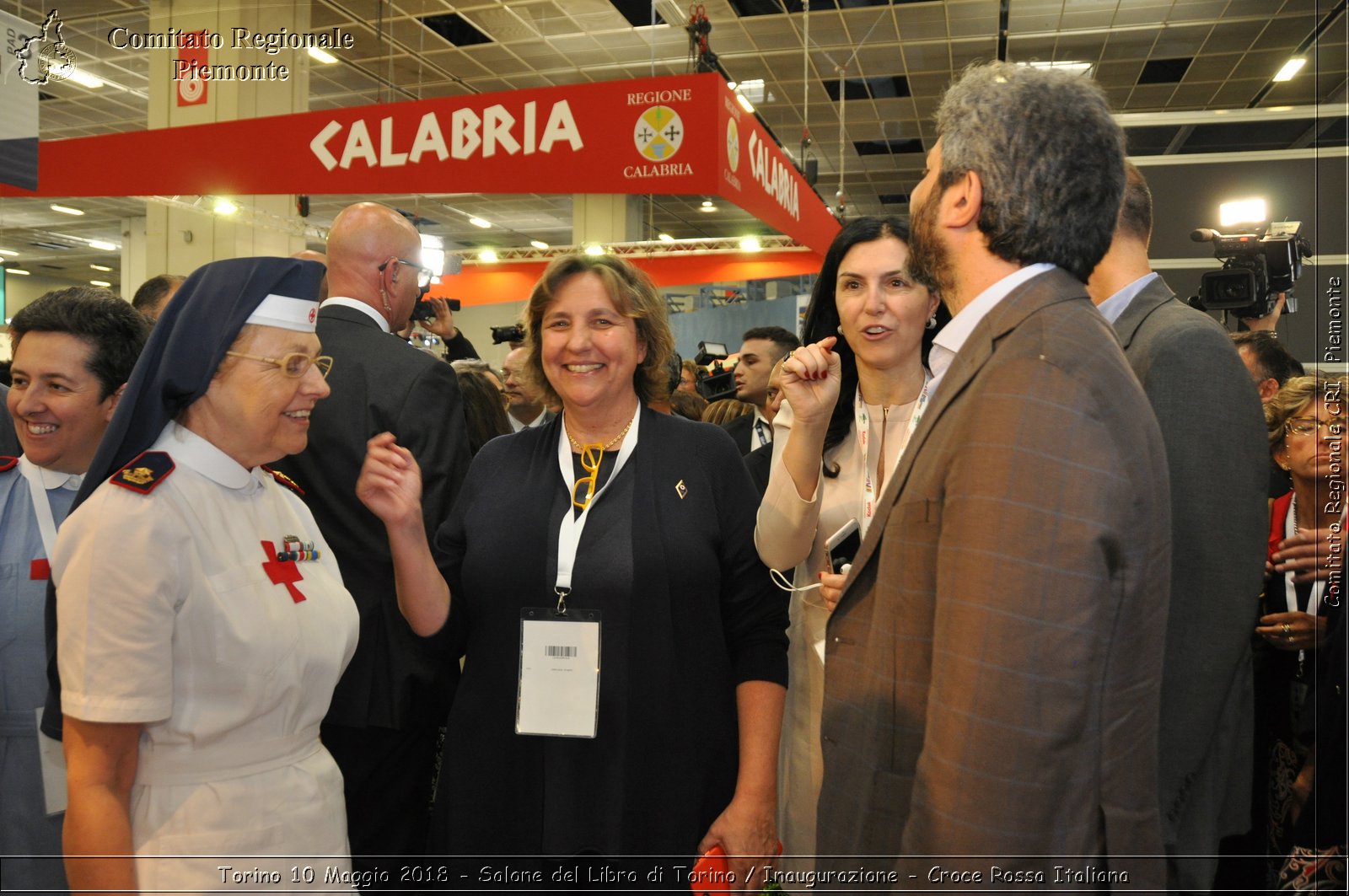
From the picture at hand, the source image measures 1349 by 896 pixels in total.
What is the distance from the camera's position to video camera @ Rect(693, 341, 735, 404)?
17.1 feet

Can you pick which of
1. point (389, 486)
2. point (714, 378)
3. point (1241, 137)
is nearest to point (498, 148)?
point (714, 378)

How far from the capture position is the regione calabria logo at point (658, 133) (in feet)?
13.2

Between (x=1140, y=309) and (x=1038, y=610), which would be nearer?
(x=1038, y=610)

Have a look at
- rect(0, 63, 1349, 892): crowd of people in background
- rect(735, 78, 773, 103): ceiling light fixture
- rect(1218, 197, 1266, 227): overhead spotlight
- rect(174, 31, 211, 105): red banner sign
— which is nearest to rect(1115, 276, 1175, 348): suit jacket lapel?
rect(0, 63, 1349, 892): crowd of people in background

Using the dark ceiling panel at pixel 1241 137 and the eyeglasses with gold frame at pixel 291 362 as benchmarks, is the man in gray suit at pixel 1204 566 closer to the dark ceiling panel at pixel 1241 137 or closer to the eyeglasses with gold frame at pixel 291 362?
the eyeglasses with gold frame at pixel 291 362

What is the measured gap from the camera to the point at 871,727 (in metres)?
1.26

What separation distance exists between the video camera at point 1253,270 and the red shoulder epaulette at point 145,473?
2.79 metres

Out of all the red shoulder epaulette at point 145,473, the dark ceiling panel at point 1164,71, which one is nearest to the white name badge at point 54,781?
the red shoulder epaulette at point 145,473

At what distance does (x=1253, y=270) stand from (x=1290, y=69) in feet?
32.3

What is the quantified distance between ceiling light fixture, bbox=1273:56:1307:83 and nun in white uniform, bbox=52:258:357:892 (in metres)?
12.0

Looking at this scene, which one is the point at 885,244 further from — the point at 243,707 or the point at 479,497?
the point at 243,707

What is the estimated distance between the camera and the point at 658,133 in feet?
13.3

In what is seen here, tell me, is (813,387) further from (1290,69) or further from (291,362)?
(1290,69)

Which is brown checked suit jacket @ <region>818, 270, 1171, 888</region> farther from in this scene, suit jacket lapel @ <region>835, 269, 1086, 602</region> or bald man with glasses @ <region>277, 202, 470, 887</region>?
bald man with glasses @ <region>277, 202, 470, 887</region>
